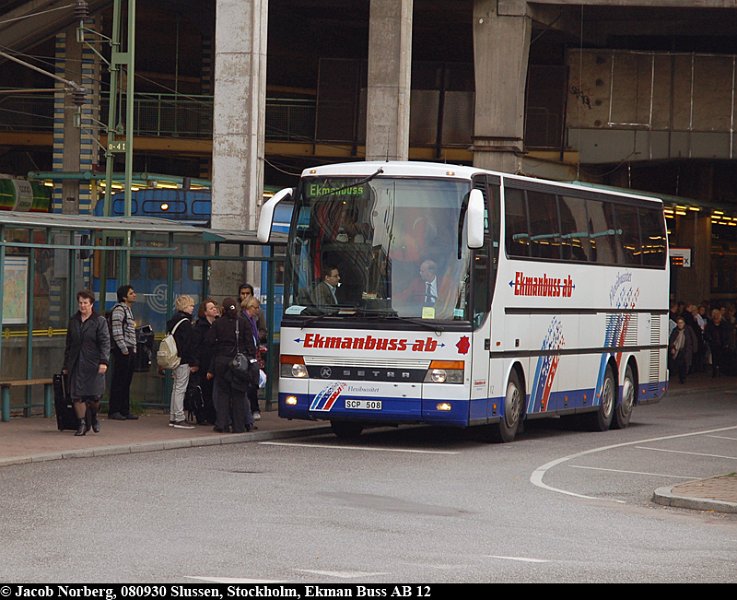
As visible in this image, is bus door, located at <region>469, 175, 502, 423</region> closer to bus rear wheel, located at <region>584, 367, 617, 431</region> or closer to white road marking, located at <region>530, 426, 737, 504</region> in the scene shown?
white road marking, located at <region>530, 426, 737, 504</region>

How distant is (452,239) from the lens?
18422 mm

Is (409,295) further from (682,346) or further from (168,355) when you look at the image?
(682,346)

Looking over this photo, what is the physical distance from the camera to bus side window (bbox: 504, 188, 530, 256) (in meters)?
19.5

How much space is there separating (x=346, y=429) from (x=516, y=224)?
3559mm

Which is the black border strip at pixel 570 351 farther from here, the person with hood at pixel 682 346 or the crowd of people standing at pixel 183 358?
the person with hood at pixel 682 346

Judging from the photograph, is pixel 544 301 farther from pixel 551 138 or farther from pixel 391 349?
pixel 551 138

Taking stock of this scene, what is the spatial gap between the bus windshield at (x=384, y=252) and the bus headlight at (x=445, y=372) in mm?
534

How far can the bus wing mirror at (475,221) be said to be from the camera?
17891mm

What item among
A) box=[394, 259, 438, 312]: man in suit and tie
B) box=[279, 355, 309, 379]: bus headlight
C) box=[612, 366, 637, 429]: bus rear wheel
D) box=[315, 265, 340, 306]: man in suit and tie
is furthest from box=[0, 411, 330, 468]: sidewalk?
box=[612, 366, 637, 429]: bus rear wheel

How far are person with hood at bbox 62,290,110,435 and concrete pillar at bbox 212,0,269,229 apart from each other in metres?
7.30

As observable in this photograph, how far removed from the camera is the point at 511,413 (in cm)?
2005

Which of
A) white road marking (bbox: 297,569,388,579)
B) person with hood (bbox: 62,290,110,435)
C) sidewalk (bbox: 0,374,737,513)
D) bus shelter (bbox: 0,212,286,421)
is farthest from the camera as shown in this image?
bus shelter (bbox: 0,212,286,421)

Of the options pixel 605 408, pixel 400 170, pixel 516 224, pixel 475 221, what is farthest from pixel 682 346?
pixel 475 221

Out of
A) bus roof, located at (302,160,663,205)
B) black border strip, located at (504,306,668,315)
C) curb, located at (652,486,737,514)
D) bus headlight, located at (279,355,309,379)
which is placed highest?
bus roof, located at (302,160,663,205)
